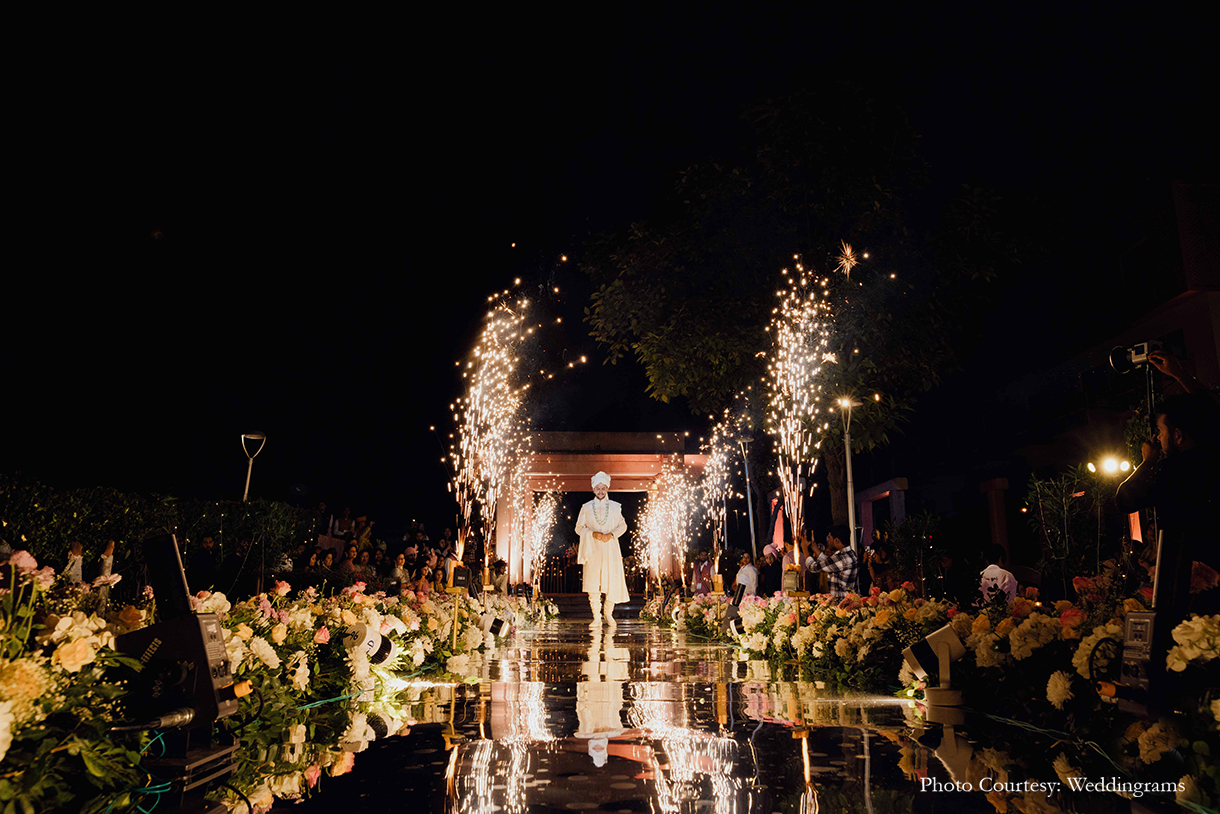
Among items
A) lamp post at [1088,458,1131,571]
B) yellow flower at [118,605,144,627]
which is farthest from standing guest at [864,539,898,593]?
yellow flower at [118,605,144,627]

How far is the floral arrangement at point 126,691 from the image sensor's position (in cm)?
269

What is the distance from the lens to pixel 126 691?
3.09 meters

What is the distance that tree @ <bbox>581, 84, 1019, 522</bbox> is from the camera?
16.1 metres

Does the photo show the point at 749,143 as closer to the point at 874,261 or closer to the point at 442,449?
the point at 874,261

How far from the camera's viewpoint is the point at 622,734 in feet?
14.8

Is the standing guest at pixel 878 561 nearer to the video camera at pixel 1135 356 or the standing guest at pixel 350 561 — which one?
the video camera at pixel 1135 356

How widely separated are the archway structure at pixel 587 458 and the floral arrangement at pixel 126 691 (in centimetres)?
2101

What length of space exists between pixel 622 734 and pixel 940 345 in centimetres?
1473

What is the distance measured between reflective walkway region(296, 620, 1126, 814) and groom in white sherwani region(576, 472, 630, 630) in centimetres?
771

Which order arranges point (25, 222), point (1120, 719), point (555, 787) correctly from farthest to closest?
point (25, 222)
point (1120, 719)
point (555, 787)

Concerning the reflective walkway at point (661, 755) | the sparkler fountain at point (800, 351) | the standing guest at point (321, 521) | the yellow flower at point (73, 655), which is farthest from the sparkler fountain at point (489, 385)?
the yellow flower at point (73, 655)

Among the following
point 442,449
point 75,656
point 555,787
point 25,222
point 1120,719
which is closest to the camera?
point 75,656

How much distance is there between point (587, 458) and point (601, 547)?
45.6ft

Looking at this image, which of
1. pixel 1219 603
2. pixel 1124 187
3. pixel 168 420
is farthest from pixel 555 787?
pixel 1124 187
